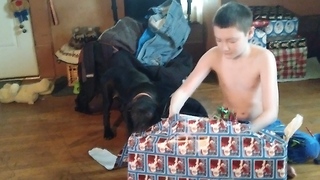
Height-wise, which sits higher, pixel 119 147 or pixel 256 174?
pixel 256 174

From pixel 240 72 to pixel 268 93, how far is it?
16cm

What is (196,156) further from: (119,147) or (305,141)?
(119,147)

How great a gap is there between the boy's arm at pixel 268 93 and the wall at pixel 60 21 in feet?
5.62

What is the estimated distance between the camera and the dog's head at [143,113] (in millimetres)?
1858

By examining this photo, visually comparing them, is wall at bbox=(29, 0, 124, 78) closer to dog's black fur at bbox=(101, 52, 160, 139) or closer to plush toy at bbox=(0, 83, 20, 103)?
plush toy at bbox=(0, 83, 20, 103)

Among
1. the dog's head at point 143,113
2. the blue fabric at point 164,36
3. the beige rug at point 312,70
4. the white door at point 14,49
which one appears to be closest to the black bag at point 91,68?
the blue fabric at point 164,36

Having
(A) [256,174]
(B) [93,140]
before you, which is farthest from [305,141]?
(B) [93,140]

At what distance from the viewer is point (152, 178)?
160 cm

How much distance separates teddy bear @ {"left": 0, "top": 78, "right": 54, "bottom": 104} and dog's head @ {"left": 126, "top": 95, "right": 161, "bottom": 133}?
1085 mm

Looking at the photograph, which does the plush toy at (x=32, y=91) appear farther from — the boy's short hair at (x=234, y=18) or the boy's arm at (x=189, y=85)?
the boy's short hair at (x=234, y=18)

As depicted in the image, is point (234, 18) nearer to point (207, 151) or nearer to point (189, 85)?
point (189, 85)

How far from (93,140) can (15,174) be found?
42 centimetres

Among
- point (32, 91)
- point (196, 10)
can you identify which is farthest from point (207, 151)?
point (196, 10)

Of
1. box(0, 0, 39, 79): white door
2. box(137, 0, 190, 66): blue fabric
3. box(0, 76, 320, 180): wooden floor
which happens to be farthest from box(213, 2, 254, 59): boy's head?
box(0, 0, 39, 79): white door
